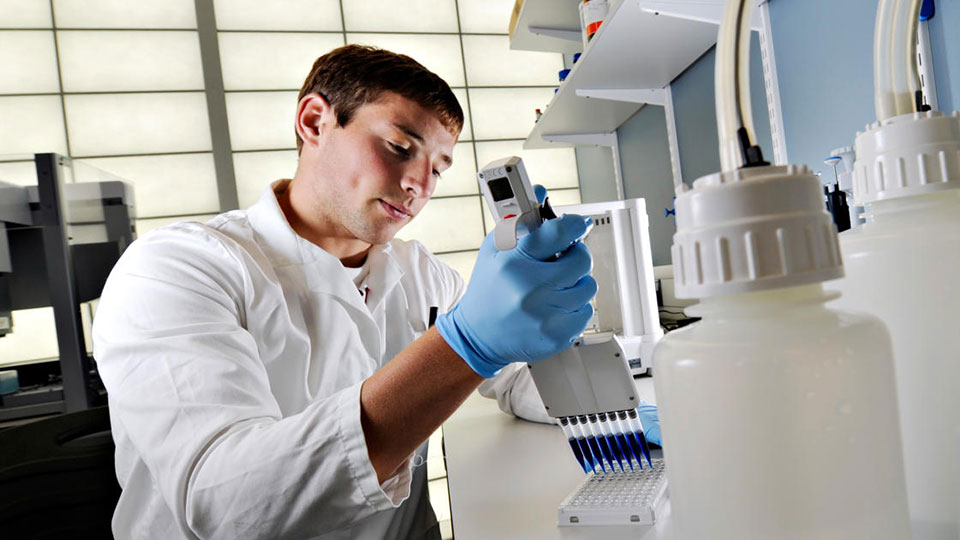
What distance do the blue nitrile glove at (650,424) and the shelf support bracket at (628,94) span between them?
1195mm

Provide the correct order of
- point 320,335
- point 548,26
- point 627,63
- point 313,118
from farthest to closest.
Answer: point 548,26, point 627,63, point 313,118, point 320,335

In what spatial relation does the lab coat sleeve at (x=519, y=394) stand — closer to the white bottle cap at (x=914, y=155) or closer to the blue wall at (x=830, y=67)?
the blue wall at (x=830, y=67)

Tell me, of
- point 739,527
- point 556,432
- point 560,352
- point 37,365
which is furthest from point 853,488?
point 37,365

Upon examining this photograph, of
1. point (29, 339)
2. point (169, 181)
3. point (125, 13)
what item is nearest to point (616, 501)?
point (169, 181)

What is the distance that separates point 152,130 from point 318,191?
2.52 metres

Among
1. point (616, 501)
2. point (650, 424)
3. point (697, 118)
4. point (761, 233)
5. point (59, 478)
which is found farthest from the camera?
point (697, 118)

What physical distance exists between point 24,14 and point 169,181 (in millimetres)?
1074

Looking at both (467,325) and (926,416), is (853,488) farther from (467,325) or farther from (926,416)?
(467,325)

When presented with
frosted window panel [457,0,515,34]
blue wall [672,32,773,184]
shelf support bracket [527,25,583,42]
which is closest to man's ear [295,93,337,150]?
blue wall [672,32,773,184]

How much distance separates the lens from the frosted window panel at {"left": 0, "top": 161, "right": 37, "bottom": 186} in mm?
2926

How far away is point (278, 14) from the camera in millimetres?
3361

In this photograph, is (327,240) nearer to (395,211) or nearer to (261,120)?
(395,211)

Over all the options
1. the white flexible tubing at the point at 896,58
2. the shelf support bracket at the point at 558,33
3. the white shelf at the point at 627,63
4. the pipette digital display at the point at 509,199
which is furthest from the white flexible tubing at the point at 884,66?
the shelf support bracket at the point at 558,33

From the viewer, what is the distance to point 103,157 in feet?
10.2
